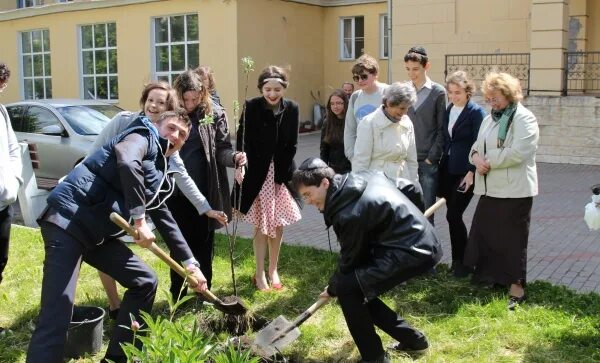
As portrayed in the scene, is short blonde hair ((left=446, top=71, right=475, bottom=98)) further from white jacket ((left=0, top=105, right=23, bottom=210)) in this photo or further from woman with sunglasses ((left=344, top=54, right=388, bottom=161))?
white jacket ((left=0, top=105, right=23, bottom=210))

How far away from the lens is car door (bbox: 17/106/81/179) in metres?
10.2

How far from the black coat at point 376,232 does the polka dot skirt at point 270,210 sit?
1534 mm

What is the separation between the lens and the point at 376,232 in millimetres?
3811

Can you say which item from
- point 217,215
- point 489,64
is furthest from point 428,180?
point 489,64

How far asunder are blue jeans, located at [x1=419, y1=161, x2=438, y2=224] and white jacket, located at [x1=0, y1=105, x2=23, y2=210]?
3.20 metres

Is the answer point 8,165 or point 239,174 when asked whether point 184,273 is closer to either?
point 239,174

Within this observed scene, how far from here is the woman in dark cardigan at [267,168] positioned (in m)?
5.24

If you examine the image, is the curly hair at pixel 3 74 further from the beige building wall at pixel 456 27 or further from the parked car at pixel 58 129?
the beige building wall at pixel 456 27

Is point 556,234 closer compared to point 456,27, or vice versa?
point 556,234

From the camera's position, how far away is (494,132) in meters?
4.97

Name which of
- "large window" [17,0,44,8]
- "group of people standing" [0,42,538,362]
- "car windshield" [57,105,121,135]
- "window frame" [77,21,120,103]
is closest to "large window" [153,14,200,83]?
"window frame" [77,21,120,103]

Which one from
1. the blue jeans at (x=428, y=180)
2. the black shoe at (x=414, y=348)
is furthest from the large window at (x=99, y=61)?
the black shoe at (x=414, y=348)

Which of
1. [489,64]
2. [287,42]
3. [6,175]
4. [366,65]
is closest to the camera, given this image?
[6,175]

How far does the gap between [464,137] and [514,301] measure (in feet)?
4.63
